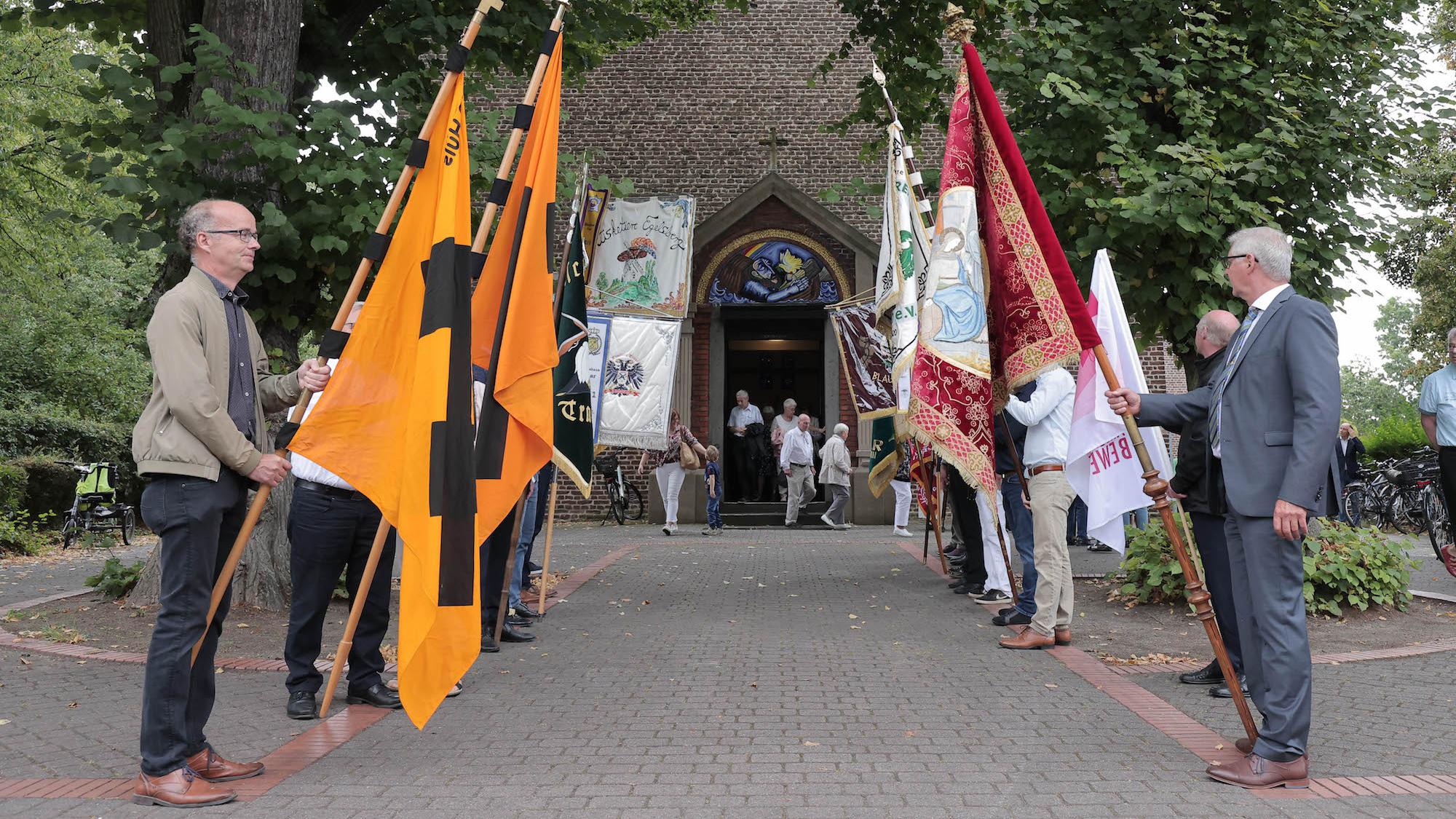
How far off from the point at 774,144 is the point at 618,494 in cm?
732

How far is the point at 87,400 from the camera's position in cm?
2431

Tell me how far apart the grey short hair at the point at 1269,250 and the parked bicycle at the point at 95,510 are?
16.2m

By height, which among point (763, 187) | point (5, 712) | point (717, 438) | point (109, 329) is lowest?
point (5, 712)

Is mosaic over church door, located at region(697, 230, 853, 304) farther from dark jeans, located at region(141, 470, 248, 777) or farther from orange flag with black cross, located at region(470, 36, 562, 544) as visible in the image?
dark jeans, located at region(141, 470, 248, 777)

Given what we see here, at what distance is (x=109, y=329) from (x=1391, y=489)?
87.5 ft

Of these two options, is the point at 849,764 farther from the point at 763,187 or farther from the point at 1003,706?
the point at 763,187

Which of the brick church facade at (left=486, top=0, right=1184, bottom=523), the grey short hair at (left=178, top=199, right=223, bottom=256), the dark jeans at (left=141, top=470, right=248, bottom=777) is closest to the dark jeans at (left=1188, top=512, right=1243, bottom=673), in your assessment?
the dark jeans at (left=141, top=470, right=248, bottom=777)

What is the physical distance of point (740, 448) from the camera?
21250mm

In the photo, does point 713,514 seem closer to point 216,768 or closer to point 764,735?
point 764,735

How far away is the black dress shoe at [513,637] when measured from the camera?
7676mm

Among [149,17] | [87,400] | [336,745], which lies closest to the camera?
[336,745]

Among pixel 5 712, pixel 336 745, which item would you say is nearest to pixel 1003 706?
pixel 336 745

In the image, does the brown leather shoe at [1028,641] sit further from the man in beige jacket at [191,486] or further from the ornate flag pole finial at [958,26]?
the man in beige jacket at [191,486]

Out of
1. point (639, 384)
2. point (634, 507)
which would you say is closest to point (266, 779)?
point (639, 384)
